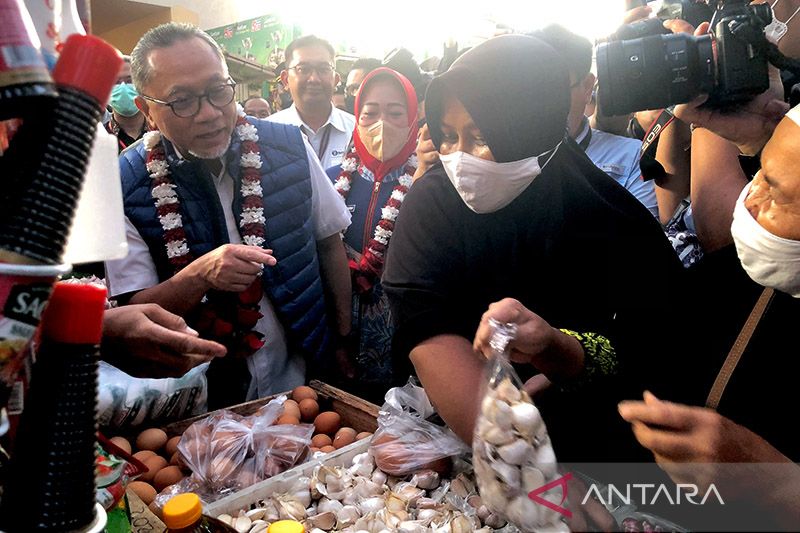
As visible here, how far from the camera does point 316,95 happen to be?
3.79m

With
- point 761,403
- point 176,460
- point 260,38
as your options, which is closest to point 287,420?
point 176,460

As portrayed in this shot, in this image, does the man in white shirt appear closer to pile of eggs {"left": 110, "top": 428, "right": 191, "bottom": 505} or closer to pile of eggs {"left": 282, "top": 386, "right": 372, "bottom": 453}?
pile of eggs {"left": 282, "top": 386, "right": 372, "bottom": 453}

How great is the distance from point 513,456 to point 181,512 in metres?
0.54

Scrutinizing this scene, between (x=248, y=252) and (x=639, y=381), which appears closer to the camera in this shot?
(x=639, y=381)

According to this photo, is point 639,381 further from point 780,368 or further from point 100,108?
point 100,108

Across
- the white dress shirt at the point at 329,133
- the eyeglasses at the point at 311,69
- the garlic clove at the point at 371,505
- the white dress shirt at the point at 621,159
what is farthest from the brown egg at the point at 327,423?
the eyeglasses at the point at 311,69

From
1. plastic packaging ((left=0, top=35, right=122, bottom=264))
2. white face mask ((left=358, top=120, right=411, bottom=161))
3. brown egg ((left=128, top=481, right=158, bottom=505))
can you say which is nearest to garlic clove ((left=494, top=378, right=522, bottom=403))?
plastic packaging ((left=0, top=35, right=122, bottom=264))

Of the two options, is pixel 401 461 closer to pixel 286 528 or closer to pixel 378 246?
pixel 286 528

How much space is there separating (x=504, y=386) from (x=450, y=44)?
4.52ft

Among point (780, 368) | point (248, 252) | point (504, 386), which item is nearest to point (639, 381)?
point (780, 368)

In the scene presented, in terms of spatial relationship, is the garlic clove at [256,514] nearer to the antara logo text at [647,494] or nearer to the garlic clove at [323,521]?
the garlic clove at [323,521]

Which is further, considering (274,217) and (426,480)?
(274,217)

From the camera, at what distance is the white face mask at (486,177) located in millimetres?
1420

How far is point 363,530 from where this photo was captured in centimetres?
134
